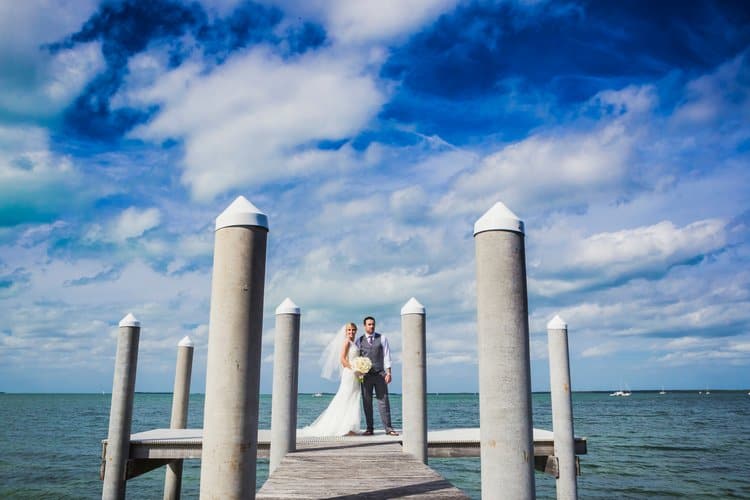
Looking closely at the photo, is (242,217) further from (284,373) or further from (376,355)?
(376,355)

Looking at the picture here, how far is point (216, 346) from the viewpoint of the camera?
377 centimetres

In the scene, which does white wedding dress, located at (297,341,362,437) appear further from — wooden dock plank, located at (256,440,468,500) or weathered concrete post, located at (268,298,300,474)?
weathered concrete post, located at (268,298,300,474)

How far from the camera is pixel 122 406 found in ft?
36.4

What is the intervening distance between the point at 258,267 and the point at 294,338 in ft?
14.7

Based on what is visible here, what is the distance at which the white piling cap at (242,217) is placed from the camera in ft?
12.7

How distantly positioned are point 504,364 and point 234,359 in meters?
1.77

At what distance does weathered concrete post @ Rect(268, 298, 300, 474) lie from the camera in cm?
816

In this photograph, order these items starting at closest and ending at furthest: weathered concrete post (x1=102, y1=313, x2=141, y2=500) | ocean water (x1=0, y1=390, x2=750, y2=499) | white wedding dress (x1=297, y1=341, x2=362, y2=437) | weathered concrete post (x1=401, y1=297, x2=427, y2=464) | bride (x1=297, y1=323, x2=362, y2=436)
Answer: weathered concrete post (x1=401, y1=297, x2=427, y2=464) → weathered concrete post (x1=102, y1=313, x2=141, y2=500) → bride (x1=297, y1=323, x2=362, y2=436) → white wedding dress (x1=297, y1=341, x2=362, y2=437) → ocean water (x1=0, y1=390, x2=750, y2=499)

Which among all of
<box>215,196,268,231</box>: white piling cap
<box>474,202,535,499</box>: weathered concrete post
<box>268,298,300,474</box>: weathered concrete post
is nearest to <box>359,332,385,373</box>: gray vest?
<box>268,298,300,474</box>: weathered concrete post

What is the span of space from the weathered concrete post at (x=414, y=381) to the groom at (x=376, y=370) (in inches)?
112

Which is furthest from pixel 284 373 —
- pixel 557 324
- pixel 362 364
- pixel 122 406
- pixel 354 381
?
pixel 557 324

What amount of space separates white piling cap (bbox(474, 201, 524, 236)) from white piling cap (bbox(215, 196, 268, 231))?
151 cm

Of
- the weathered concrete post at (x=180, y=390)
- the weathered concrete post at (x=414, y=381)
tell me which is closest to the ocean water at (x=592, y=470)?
the weathered concrete post at (x=180, y=390)

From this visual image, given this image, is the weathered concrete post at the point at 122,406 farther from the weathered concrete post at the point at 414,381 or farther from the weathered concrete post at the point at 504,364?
the weathered concrete post at the point at 504,364
